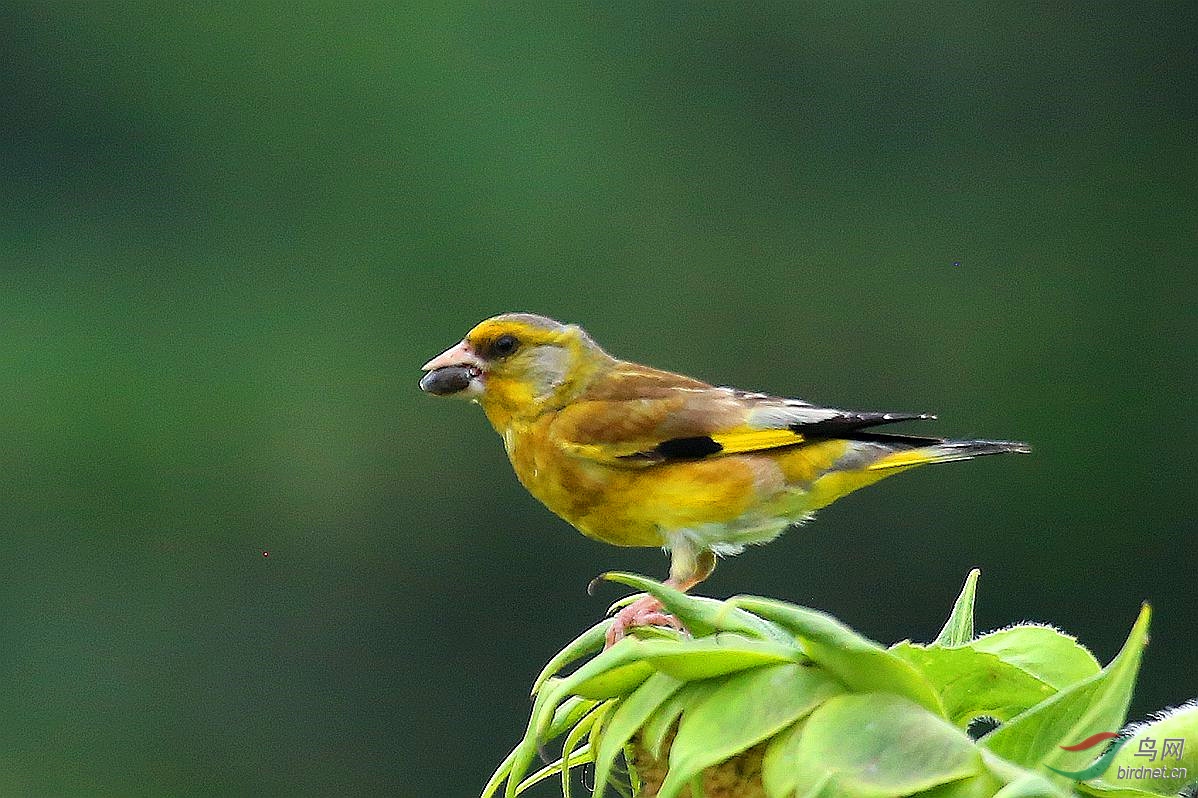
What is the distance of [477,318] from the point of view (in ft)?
21.1

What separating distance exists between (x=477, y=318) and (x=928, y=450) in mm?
4740

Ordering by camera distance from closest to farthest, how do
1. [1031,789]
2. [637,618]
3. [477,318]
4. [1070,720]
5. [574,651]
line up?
1. [1031,789]
2. [1070,720]
3. [574,651]
4. [637,618]
5. [477,318]

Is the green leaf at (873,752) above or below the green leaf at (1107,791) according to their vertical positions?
above

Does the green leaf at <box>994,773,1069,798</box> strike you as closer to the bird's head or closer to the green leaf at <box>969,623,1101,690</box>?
the green leaf at <box>969,623,1101,690</box>

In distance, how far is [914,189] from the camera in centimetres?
750

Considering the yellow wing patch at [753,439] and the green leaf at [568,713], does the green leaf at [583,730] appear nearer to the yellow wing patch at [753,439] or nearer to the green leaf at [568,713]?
the green leaf at [568,713]

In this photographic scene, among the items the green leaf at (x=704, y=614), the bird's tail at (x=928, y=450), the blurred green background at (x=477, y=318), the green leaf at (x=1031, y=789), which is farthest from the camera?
the blurred green background at (x=477, y=318)

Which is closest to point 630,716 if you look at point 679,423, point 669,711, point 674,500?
point 669,711

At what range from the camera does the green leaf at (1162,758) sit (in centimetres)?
92

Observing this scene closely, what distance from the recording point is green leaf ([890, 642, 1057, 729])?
3.25 feet

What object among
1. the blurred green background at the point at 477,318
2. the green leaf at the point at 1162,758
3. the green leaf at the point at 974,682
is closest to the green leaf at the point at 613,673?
the green leaf at the point at 974,682

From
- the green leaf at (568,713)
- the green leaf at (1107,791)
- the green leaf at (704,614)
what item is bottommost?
the green leaf at (1107,791)

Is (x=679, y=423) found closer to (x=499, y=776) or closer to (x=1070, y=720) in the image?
(x=499, y=776)

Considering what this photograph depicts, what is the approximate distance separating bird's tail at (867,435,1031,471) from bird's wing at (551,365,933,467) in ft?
0.13
